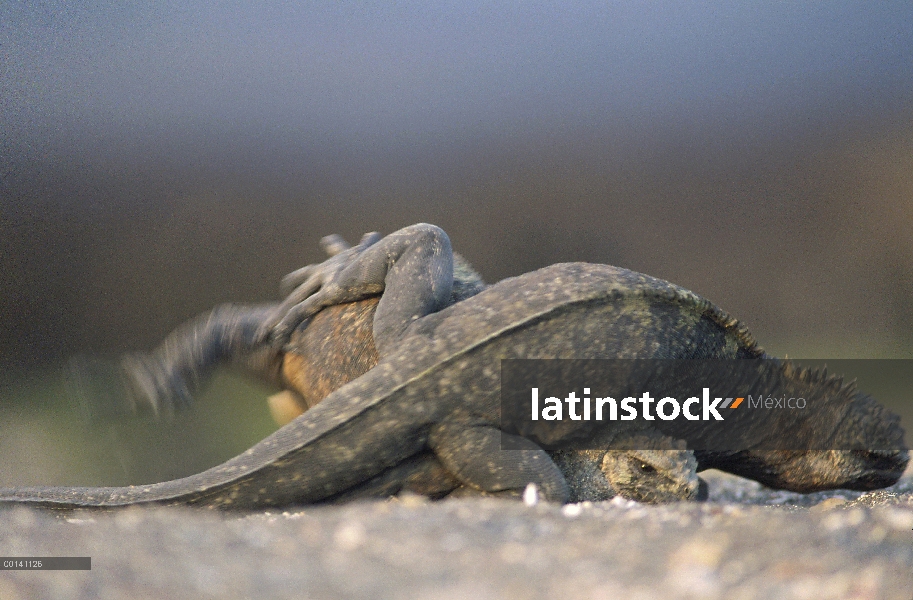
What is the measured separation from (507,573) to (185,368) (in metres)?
1.83

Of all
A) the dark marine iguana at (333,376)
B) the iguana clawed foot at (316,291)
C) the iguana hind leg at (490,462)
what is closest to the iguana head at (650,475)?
the dark marine iguana at (333,376)

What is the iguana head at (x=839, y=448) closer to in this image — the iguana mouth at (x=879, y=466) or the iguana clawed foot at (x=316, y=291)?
the iguana mouth at (x=879, y=466)

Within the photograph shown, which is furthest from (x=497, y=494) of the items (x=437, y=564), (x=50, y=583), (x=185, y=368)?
(x=185, y=368)

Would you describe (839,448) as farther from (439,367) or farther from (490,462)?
(439,367)

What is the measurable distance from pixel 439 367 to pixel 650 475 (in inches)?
27.9

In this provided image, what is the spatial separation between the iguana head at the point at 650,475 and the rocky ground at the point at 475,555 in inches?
25.3

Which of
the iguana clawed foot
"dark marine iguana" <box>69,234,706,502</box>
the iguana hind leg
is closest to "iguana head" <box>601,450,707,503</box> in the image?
"dark marine iguana" <box>69,234,706,502</box>

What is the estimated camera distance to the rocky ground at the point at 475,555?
847 mm

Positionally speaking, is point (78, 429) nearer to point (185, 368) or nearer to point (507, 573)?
point (185, 368)

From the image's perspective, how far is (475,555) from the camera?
97 cm

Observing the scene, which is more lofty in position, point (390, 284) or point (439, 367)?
point (390, 284)

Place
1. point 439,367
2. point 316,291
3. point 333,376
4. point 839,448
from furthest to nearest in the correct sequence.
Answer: point 316,291, point 839,448, point 333,376, point 439,367

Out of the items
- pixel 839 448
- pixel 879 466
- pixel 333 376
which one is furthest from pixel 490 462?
pixel 879 466

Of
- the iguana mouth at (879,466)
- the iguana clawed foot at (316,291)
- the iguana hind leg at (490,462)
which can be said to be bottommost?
the iguana mouth at (879,466)
